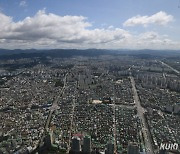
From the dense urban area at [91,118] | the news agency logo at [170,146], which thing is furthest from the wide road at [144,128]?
the news agency logo at [170,146]

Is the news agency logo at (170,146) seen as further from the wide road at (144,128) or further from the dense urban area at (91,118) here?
the wide road at (144,128)

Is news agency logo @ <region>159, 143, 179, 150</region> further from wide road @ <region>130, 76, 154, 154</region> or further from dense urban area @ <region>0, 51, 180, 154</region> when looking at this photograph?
wide road @ <region>130, 76, 154, 154</region>

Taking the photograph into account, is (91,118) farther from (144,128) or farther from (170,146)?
(170,146)

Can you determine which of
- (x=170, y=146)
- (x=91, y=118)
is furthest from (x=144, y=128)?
(x=91, y=118)

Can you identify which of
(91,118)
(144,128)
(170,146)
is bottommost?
(170,146)

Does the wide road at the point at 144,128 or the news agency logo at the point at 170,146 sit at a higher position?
the wide road at the point at 144,128

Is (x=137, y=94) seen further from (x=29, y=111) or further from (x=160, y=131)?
(x=29, y=111)

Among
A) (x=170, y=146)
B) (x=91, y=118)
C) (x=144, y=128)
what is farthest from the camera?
(x=91, y=118)

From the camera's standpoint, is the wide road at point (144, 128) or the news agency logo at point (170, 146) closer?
the news agency logo at point (170, 146)

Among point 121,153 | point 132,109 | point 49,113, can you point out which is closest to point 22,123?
point 49,113

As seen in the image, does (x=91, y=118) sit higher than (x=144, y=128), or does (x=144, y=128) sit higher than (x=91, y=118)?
(x=91, y=118)

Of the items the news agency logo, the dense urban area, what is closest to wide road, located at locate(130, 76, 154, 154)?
the dense urban area
